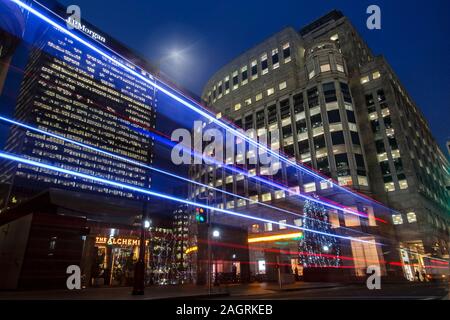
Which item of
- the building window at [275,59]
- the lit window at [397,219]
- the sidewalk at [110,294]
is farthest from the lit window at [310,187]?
the sidewalk at [110,294]

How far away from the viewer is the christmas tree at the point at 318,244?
3197cm

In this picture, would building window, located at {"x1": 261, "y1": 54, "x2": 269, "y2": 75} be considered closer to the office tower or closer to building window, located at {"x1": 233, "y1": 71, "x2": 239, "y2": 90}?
the office tower

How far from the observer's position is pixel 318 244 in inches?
1291

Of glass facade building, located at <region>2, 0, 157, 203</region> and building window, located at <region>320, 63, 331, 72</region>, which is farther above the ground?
glass facade building, located at <region>2, 0, 157, 203</region>

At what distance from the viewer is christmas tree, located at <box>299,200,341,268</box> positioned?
105 ft

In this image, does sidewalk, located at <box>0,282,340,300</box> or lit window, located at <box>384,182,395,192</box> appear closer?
sidewalk, located at <box>0,282,340,300</box>

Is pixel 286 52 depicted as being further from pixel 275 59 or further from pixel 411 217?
pixel 411 217

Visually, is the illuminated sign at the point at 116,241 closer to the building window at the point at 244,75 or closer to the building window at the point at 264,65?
the building window at the point at 264,65

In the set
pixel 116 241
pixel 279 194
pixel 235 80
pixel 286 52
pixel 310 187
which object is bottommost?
pixel 116 241

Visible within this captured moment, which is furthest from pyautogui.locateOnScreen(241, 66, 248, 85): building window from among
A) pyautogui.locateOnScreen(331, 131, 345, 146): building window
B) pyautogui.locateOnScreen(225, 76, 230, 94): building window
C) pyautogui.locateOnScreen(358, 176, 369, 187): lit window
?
pyautogui.locateOnScreen(358, 176, 369, 187): lit window

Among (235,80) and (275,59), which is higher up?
(235,80)

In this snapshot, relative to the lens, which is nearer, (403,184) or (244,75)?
(403,184)

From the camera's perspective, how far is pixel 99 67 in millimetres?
163000

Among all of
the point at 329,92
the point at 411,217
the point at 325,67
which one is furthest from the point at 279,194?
the point at 325,67
